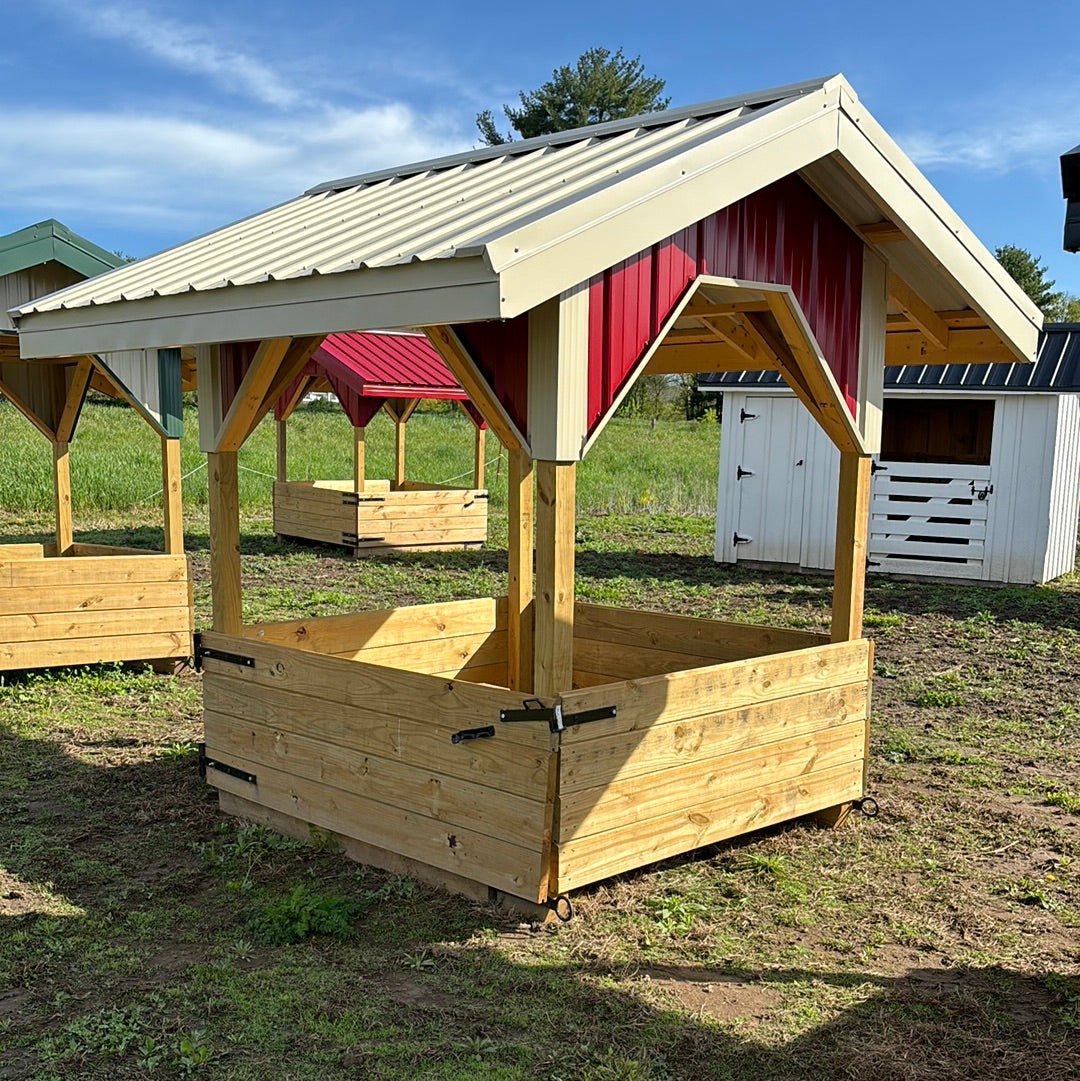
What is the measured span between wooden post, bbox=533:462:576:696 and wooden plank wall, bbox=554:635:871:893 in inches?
5.8

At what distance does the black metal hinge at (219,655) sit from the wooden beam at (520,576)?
158 cm

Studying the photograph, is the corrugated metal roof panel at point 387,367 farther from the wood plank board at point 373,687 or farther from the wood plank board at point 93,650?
the wood plank board at point 373,687

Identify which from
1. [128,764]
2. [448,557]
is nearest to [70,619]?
[128,764]

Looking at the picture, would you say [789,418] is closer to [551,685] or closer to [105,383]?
[105,383]

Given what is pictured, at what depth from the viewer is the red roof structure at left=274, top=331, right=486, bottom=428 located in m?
15.3

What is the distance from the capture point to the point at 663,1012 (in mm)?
3885

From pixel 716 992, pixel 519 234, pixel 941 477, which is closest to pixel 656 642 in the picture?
pixel 716 992

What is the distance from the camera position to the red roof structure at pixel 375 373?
15.3 m

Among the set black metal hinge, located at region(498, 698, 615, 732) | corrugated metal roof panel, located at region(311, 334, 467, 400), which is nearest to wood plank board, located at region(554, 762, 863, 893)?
black metal hinge, located at region(498, 698, 615, 732)

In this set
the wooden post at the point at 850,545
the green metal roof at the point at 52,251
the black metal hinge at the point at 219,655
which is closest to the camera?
the black metal hinge at the point at 219,655

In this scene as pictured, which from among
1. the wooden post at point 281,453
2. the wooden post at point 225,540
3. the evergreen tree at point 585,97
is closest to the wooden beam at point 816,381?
the wooden post at point 225,540

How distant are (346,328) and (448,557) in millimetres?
11777

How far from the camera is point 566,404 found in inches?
168

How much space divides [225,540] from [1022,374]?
34.7ft
